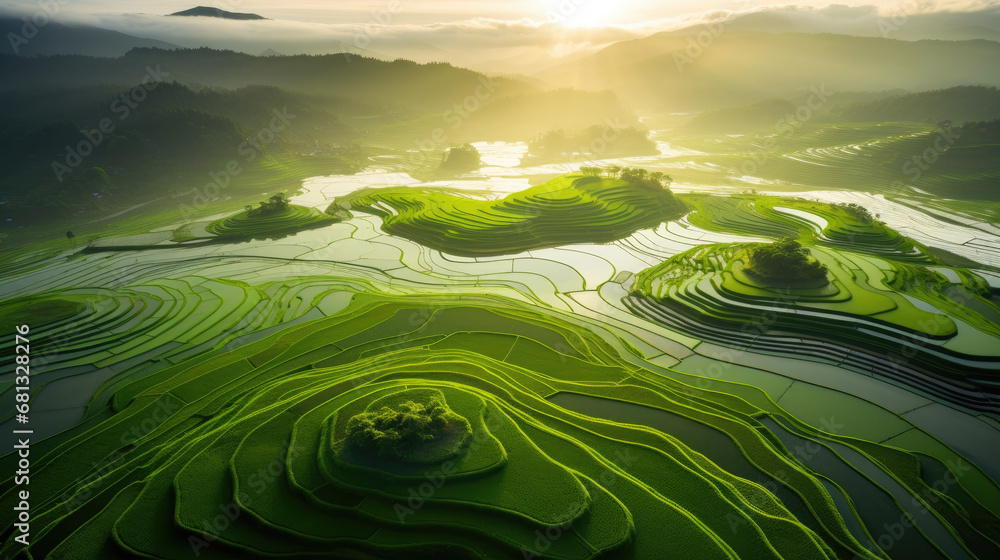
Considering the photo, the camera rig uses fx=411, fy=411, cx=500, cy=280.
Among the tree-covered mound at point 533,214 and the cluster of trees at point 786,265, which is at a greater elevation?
the cluster of trees at point 786,265

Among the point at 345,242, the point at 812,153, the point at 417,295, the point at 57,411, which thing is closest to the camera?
the point at 57,411

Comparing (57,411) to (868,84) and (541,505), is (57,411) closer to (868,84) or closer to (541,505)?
(541,505)

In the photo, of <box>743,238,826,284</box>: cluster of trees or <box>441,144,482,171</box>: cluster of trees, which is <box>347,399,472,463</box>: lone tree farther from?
<box>441,144,482,171</box>: cluster of trees

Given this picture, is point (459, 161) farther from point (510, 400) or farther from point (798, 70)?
point (798, 70)

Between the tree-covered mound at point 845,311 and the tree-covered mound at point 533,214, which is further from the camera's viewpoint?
the tree-covered mound at point 533,214

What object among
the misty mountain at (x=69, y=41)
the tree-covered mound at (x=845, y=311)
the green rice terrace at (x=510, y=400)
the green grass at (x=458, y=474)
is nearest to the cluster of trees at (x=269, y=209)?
the green rice terrace at (x=510, y=400)

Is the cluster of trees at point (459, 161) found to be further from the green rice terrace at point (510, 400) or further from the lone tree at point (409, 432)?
the lone tree at point (409, 432)

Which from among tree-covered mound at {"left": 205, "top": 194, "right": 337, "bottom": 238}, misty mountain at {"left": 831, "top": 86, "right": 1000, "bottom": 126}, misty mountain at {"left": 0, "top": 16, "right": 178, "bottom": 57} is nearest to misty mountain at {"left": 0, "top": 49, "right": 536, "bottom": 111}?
misty mountain at {"left": 0, "top": 16, "right": 178, "bottom": 57}

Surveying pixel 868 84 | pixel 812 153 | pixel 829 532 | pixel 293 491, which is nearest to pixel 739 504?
pixel 829 532
